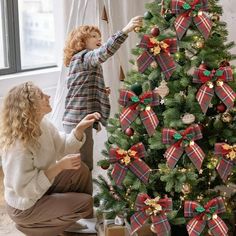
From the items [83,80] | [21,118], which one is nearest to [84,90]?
[83,80]

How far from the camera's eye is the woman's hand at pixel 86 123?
2600 millimetres

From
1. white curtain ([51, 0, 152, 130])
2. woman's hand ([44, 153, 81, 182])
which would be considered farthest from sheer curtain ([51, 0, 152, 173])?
woman's hand ([44, 153, 81, 182])

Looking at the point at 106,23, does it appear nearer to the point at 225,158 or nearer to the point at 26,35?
the point at 26,35

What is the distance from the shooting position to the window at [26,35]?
3.73 metres

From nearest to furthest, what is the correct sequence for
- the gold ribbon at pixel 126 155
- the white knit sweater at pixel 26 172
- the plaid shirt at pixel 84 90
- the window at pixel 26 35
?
the gold ribbon at pixel 126 155, the white knit sweater at pixel 26 172, the plaid shirt at pixel 84 90, the window at pixel 26 35

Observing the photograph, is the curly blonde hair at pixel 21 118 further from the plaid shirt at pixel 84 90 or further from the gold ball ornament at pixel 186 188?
the gold ball ornament at pixel 186 188

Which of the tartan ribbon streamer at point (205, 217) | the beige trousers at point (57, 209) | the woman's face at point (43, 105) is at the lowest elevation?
the beige trousers at point (57, 209)

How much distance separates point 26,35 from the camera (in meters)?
4.03

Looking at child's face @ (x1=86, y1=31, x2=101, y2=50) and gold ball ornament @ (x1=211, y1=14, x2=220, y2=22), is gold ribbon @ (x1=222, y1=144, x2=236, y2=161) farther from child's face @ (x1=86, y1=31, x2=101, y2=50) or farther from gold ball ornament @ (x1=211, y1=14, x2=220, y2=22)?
child's face @ (x1=86, y1=31, x2=101, y2=50)

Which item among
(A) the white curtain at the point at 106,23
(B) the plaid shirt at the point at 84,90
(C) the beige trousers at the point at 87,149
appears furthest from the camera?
(A) the white curtain at the point at 106,23

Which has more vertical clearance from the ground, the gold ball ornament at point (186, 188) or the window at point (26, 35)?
the window at point (26, 35)

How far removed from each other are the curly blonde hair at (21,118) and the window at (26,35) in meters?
1.28

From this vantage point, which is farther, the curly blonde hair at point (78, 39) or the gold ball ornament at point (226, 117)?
the curly blonde hair at point (78, 39)

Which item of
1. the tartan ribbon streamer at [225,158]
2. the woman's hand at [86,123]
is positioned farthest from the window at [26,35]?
the tartan ribbon streamer at [225,158]
